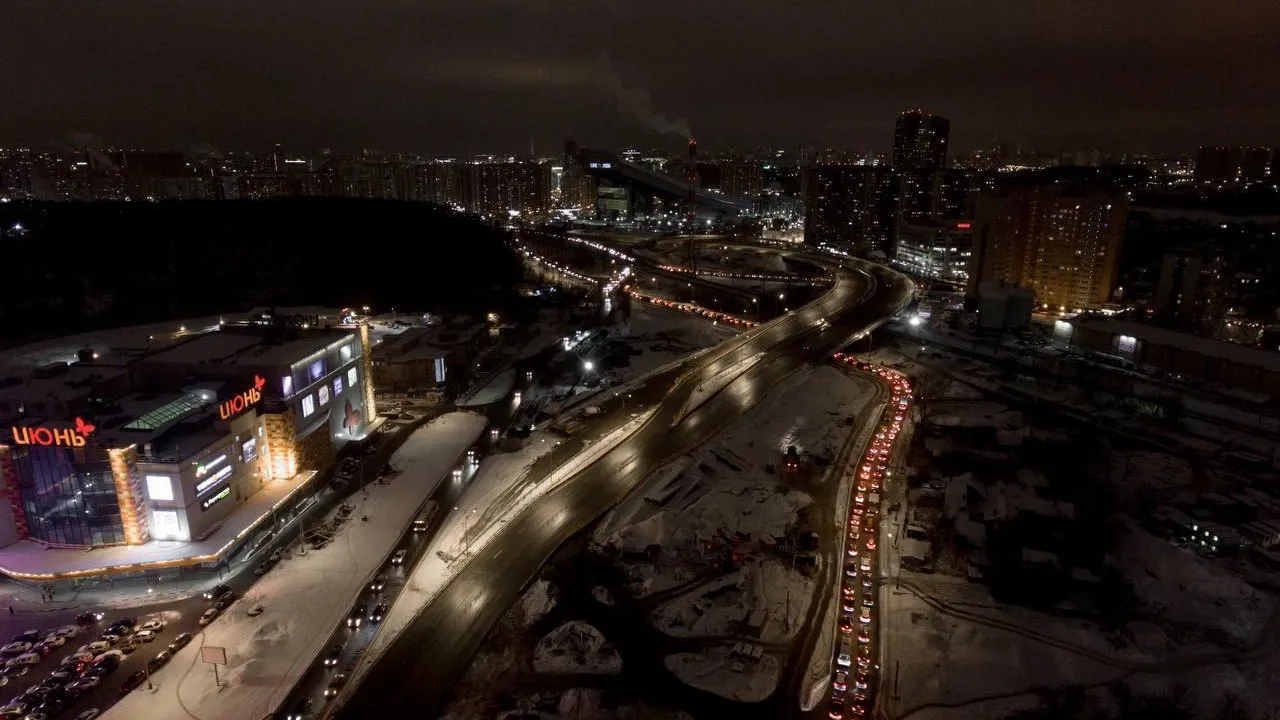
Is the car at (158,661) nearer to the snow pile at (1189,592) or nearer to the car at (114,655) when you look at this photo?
the car at (114,655)

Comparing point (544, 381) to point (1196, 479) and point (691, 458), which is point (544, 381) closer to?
point (691, 458)

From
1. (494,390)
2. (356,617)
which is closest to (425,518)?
(356,617)

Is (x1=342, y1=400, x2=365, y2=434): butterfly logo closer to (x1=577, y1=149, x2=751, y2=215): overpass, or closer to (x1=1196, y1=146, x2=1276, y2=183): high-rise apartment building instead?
(x1=577, y1=149, x2=751, y2=215): overpass

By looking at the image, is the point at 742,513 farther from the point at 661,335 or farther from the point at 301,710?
the point at 661,335

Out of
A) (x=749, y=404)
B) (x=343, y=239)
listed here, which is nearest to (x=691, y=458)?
(x=749, y=404)

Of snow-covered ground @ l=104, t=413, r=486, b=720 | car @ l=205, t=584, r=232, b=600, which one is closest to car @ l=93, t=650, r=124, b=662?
snow-covered ground @ l=104, t=413, r=486, b=720
